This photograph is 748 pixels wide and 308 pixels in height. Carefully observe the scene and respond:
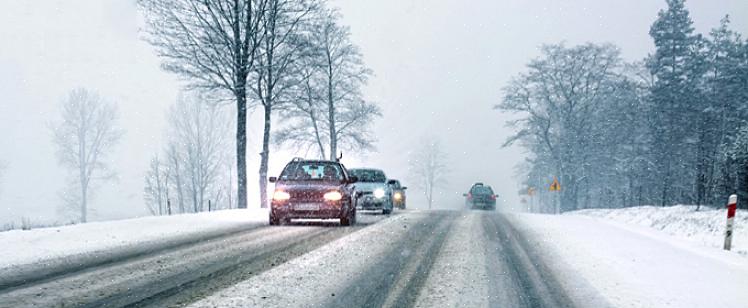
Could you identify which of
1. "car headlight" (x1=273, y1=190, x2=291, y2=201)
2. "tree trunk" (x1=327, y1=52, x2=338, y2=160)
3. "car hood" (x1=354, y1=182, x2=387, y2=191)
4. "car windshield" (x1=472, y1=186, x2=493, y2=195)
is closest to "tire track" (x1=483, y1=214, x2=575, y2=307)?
"car headlight" (x1=273, y1=190, x2=291, y2=201)

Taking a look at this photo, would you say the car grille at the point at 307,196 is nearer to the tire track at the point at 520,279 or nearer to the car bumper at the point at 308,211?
the car bumper at the point at 308,211

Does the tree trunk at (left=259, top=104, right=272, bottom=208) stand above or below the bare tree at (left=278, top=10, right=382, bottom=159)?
below

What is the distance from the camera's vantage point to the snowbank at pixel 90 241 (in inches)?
294

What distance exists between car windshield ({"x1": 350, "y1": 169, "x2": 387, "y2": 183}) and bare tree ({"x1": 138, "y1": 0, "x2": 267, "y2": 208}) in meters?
4.69

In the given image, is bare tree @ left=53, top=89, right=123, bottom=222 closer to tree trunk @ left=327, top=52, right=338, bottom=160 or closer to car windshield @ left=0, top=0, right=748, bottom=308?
car windshield @ left=0, top=0, right=748, bottom=308

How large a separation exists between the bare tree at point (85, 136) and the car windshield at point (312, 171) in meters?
33.4

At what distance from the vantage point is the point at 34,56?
5531 inches

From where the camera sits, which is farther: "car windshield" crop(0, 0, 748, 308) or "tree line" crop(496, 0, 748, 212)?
"tree line" crop(496, 0, 748, 212)

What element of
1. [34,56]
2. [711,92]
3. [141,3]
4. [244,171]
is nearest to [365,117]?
[244,171]

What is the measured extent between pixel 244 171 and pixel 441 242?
48.0 feet

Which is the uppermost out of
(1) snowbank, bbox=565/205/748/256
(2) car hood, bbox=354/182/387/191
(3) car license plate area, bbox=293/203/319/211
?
(2) car hood, bbox=354/182/387/191

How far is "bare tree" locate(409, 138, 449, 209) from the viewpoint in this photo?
84.8m

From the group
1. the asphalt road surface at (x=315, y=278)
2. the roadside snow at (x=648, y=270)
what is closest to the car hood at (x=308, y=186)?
the asphalt road surface at (x=315, y=278)

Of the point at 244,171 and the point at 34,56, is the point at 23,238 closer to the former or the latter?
the point at 244,171
